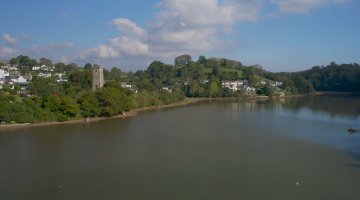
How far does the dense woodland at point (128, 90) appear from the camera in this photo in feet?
44.3

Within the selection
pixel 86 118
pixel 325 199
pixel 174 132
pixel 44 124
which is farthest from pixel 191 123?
pixel 325 199

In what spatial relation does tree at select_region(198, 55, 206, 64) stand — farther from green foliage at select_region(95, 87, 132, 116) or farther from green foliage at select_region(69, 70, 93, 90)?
green foliage at select_region(95, 87, 132, 116)

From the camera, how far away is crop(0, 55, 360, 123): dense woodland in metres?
13.5

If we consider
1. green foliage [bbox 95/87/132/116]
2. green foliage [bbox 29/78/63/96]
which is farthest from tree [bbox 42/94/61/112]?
green foliage [bbox 95/87/132/116]

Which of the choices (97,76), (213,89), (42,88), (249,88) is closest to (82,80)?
(97,76)

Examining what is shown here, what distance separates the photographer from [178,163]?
7.73m

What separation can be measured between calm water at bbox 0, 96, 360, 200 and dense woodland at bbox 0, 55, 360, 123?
1.60 m

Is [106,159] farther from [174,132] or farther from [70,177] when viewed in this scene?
[174,132]

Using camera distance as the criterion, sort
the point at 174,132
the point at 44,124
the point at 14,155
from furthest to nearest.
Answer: the point at 44,124 < the point at 174,132 < the point at 14,155

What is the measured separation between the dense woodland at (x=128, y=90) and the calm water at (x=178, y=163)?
5.26ft

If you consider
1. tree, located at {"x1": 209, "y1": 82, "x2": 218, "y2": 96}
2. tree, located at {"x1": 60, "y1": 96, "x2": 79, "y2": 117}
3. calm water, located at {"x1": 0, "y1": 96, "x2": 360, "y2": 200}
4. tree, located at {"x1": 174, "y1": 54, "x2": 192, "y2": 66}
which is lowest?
calm water, located at {"x1": 0, "y1": 96, "x2": 360, "y2": 200}

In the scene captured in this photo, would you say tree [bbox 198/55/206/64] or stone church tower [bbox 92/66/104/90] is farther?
tree [bbox 198/55/206/64]

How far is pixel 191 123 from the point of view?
14211mm

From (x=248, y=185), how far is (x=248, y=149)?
2912mm
